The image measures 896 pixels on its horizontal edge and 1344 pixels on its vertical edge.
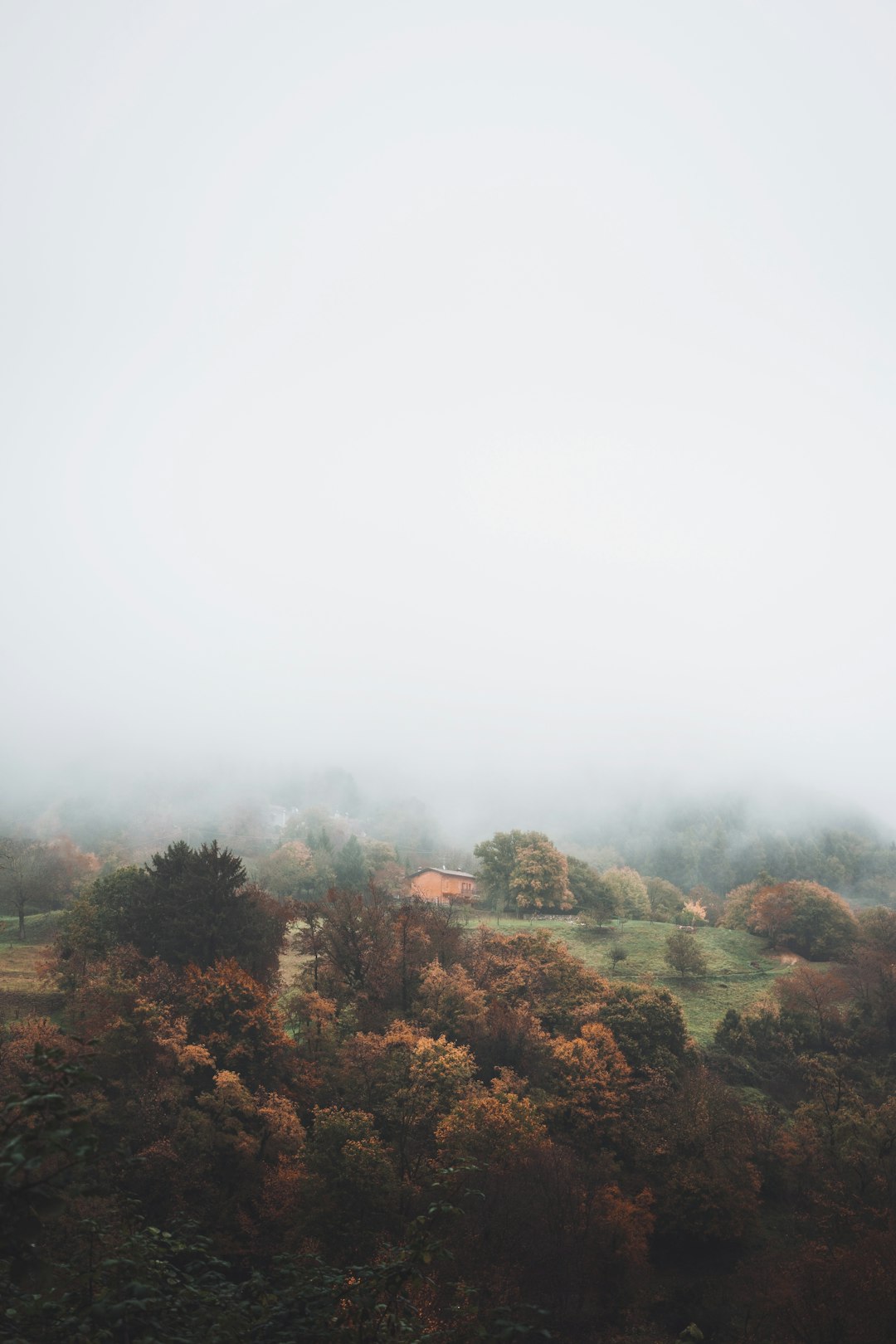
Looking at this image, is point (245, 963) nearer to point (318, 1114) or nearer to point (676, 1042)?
point (318, 1114)

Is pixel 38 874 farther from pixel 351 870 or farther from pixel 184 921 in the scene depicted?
pixel 184 921

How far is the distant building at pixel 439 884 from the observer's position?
108 meters

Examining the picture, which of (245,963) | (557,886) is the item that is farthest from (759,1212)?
(557,886)

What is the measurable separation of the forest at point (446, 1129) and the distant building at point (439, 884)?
1875 inches

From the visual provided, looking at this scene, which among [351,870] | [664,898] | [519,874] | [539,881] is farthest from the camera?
[664,898]

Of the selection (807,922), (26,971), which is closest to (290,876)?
(26,971)

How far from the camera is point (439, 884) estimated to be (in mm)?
110688

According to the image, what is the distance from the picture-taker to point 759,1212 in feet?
128

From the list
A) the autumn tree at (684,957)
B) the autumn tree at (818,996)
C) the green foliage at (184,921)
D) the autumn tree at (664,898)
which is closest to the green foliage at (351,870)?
the autumn tree at (664,898)

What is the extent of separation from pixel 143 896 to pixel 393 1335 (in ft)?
147

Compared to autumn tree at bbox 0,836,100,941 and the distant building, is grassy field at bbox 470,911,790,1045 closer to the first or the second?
the distant building

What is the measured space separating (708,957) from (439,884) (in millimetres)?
45604

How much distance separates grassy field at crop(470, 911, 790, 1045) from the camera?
213ft

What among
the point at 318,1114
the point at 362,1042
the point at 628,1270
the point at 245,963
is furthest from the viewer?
the point at 245,963
